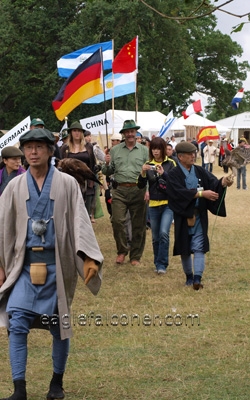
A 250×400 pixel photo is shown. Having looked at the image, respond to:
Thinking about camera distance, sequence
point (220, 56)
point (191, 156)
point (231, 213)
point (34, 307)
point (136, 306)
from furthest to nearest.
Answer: point (220, 56) → point (231, 213) → point (191, 156) → point (136, 306) → point (34, 307)

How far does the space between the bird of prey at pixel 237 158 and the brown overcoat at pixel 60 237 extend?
4200 millimetres

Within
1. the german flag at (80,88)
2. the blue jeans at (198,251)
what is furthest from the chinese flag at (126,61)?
the blue jeans at (198,251)

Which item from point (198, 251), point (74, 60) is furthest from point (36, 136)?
point (74, 60)

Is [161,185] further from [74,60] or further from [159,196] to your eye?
[74,60]

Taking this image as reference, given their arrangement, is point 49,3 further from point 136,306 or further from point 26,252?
point 26,252

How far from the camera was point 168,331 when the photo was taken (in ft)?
24.2

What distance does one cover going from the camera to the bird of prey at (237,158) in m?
9.20

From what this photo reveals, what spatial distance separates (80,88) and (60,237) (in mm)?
7910

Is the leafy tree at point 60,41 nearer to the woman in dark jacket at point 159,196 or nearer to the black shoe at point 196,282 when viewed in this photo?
the woman in dark jacket at point 159,196

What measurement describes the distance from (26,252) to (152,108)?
2363 inches

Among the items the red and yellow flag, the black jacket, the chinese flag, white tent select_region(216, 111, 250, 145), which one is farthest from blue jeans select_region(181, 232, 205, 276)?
white tent select_region(216, 111, 250, 145)

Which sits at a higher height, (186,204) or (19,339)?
(186,204)

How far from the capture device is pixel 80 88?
1277cm

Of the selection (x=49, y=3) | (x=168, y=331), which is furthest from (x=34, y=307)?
(x=49, y=3)
